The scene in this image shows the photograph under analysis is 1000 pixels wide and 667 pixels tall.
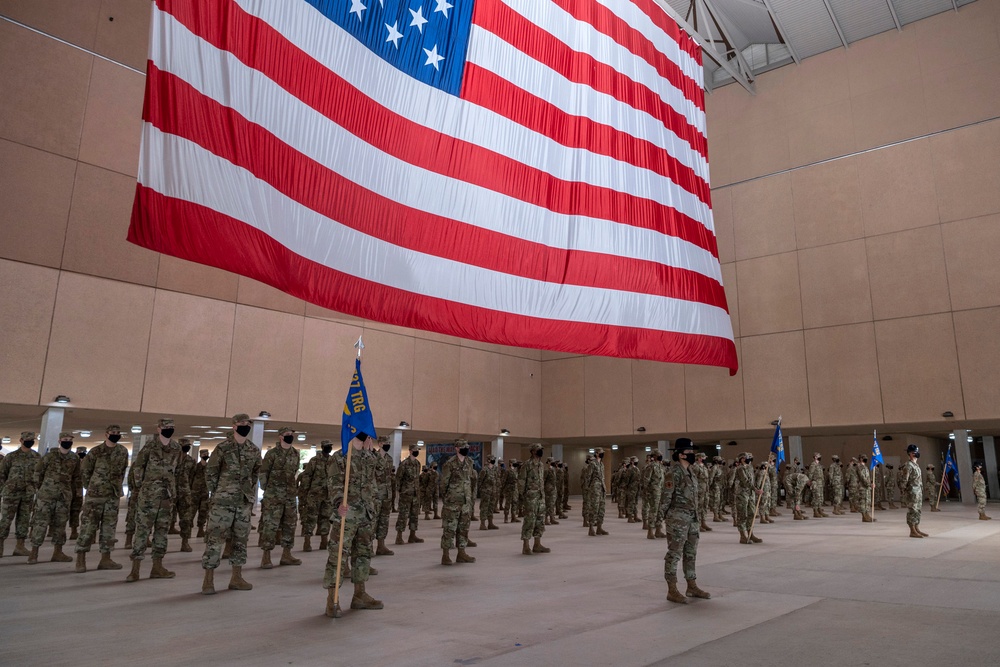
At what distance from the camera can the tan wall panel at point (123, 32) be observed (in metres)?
17.5

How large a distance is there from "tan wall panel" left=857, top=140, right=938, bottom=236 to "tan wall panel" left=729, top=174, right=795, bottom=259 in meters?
2.46

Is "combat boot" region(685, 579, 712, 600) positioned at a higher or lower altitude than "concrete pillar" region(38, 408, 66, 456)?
lower

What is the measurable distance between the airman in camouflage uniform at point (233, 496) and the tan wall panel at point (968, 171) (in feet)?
71.5

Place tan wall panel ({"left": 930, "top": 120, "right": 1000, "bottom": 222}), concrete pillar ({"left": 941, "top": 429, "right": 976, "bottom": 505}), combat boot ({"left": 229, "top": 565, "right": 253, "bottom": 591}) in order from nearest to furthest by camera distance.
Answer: combat boot ({"left": 229, "top": 565, "right": 253, "bottom": 591}) < tan wall panel ({"left": 930, "top": 120, "right": 1000, "bottom": 222}) < concrete pillar ({"left": 941, "top": 429, "right": 976, "bottom": 505})

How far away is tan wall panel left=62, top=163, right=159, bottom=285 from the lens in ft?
54.1

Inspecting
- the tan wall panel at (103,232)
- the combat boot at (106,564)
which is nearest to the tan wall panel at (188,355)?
the tan wall panel at (103,232)

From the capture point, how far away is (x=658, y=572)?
8.13 m

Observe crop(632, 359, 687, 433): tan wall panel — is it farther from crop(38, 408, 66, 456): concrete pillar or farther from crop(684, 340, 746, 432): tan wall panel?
crop(38, 408, 66, 456): concrete pillar

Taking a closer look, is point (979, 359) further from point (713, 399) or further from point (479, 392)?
point (479, 392)

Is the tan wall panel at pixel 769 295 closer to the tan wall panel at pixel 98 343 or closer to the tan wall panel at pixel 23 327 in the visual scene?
the tan wall panel at pixel 98 343

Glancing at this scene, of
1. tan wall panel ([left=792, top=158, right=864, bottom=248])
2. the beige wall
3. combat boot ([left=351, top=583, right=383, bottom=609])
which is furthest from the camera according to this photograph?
tan wall panel ([left=792, top=158, right=864, bottom=248])

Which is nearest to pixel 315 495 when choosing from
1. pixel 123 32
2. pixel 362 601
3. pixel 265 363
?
pixel 362 601

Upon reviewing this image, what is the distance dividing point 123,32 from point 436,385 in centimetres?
1411

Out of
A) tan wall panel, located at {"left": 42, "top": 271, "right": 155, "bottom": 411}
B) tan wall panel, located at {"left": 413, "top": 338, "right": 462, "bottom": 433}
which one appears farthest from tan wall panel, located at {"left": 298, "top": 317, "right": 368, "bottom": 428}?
tan wall panel, located at {"left": 42, "top": 271, "right": 155, "bottom": 411}
